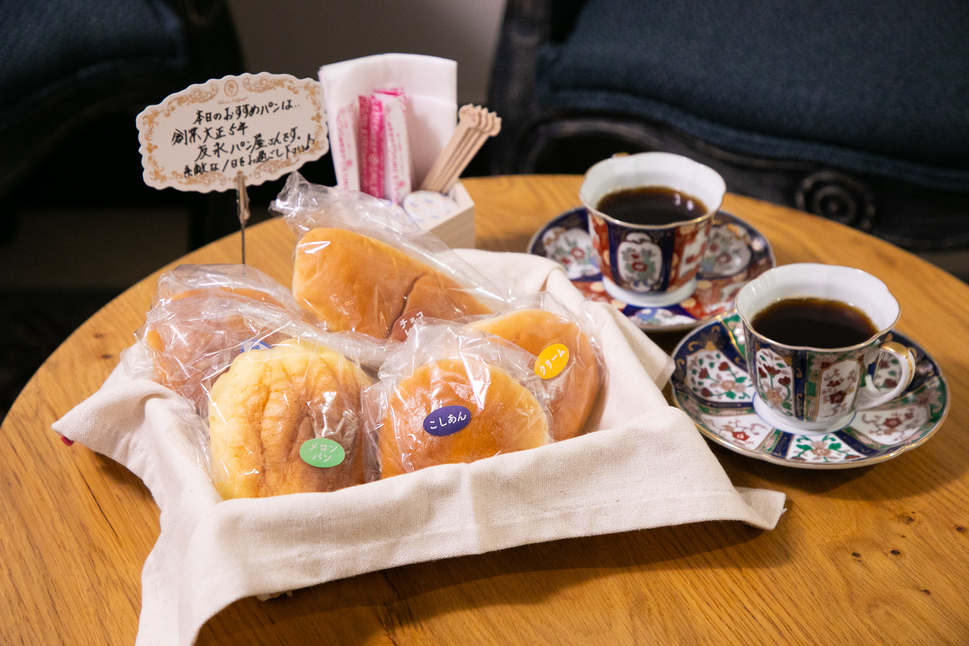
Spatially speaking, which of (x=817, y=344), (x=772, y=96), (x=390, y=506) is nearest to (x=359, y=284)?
(x=390, y=506)

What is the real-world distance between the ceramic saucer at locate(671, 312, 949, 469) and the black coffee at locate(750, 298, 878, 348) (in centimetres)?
9

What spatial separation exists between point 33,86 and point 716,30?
62.1 inches

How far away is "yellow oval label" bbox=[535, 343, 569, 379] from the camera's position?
76cm

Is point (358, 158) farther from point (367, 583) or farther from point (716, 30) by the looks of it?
point (716, 30)

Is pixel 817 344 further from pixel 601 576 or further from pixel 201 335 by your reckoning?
pixel 201 335

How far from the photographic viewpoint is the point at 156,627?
641 mm

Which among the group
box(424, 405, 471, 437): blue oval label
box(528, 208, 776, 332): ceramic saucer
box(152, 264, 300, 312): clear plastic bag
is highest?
box(424, 405, 471, 437): blue oval label

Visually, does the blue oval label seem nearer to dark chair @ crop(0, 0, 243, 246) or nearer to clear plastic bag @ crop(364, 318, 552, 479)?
clear plastic bag @ crop(364, 318, 552, 479)

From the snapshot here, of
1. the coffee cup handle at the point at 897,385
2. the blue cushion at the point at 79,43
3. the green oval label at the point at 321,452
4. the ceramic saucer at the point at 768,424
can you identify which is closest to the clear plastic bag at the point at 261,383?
the green oval label at the point at 321,452

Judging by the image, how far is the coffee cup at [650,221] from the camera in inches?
39.3

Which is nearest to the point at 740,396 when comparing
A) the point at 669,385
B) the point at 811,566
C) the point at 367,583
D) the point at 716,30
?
the point at 669,385

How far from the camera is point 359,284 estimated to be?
0.81 meters

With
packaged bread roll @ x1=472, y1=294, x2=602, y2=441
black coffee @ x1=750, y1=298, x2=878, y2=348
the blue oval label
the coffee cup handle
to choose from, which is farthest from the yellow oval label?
the coffee cup handle

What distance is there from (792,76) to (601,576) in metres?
1.39
